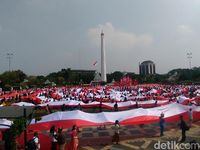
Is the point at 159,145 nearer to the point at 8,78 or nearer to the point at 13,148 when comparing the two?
the point at 13,148

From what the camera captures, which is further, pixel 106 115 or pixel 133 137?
pixel 106 115

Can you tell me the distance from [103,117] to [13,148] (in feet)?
22.6

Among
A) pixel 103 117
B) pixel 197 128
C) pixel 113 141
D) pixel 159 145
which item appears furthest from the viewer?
pixel 197 128

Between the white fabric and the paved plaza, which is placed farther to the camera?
the white fabric

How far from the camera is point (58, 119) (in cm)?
1991

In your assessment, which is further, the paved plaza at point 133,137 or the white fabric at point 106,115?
the white fabric at point 106,115

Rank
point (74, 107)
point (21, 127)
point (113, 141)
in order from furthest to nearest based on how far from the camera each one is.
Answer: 1. point (74, 107)
2. point (113, 141)
3. point (21, 127)

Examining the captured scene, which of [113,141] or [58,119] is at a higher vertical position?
[58,119]

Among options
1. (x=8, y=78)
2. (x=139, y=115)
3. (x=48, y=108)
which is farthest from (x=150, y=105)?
(x=8, y=78)

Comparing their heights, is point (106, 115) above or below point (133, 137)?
above

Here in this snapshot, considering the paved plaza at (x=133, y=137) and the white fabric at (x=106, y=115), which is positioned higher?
the white fabric at (x=106, y=115)

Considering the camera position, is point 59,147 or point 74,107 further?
point 74,107

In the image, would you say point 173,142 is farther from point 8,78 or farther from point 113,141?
point 8,78

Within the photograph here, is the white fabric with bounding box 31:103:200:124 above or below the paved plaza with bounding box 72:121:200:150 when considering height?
above
